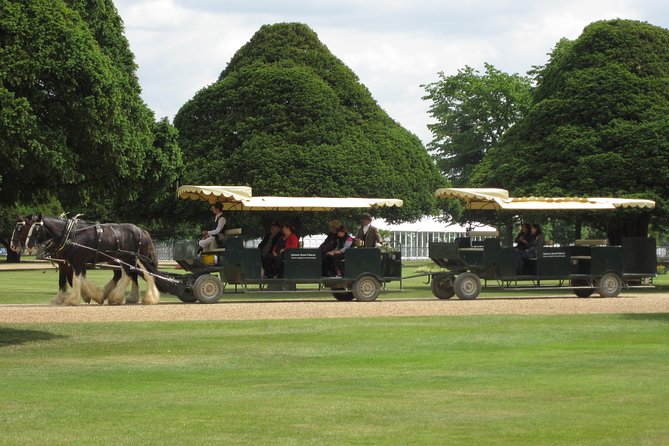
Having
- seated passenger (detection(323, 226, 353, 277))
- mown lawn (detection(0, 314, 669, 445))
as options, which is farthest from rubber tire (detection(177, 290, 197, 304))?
mown lawn (detection(0, 314, 669, 445))

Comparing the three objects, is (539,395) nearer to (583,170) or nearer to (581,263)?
(581,263)

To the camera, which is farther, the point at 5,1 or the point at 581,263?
the point at 581,263

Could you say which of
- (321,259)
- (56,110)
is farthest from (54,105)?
(321,259)

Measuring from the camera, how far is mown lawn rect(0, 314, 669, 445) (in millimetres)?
10367

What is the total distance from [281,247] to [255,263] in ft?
3.28

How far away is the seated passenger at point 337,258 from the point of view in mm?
29359

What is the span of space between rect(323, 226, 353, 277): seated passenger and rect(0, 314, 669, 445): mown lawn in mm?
7974

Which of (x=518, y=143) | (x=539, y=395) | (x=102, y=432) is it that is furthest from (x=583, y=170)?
(x=102, y=432)

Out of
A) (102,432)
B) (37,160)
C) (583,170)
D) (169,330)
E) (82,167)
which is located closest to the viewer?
(102,432)

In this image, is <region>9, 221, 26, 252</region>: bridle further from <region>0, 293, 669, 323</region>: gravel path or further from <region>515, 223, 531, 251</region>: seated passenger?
<region>515, 223, 531, 251</region>: seated passenger

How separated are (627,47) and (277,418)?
31.0 meters

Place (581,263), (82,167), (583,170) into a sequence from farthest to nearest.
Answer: (583,170), (581,263), (82,167)

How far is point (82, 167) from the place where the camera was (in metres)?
18.8

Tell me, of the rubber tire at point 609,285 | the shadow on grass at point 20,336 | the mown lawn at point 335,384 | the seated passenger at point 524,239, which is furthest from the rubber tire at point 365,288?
the shadow on grass at point 20,336
